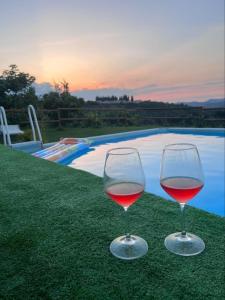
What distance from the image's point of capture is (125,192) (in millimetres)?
665

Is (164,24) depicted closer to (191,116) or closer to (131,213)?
(191,116)

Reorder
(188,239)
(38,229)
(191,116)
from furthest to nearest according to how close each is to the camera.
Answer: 1. (191,116)
2. (38,229)
3. (188,239)

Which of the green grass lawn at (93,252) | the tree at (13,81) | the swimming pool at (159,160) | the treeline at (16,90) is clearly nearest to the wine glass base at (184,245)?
the green grass lawn at (93,252)

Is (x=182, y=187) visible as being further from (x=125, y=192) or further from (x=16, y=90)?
(x=16, y=90)

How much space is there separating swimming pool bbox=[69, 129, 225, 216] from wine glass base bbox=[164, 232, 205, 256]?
0.63 m

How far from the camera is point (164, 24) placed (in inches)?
325

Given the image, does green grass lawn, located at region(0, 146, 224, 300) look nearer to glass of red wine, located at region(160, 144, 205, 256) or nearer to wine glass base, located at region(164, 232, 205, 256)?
wine glass base, located at region(164, 232, 205, 256)

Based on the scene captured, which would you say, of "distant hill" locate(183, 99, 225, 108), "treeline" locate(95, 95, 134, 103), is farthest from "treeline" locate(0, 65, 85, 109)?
→ "distant hill" locate(183, 99, 225, 108)

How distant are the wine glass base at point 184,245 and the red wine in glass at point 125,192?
225 mm

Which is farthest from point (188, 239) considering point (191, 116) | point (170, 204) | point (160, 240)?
point (191, 116)

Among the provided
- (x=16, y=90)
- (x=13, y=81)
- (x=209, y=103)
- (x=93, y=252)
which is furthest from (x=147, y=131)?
(x=93, y=252)

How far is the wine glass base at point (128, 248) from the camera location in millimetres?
790

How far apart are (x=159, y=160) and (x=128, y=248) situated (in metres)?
5.05

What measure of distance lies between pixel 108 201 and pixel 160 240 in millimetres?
483
